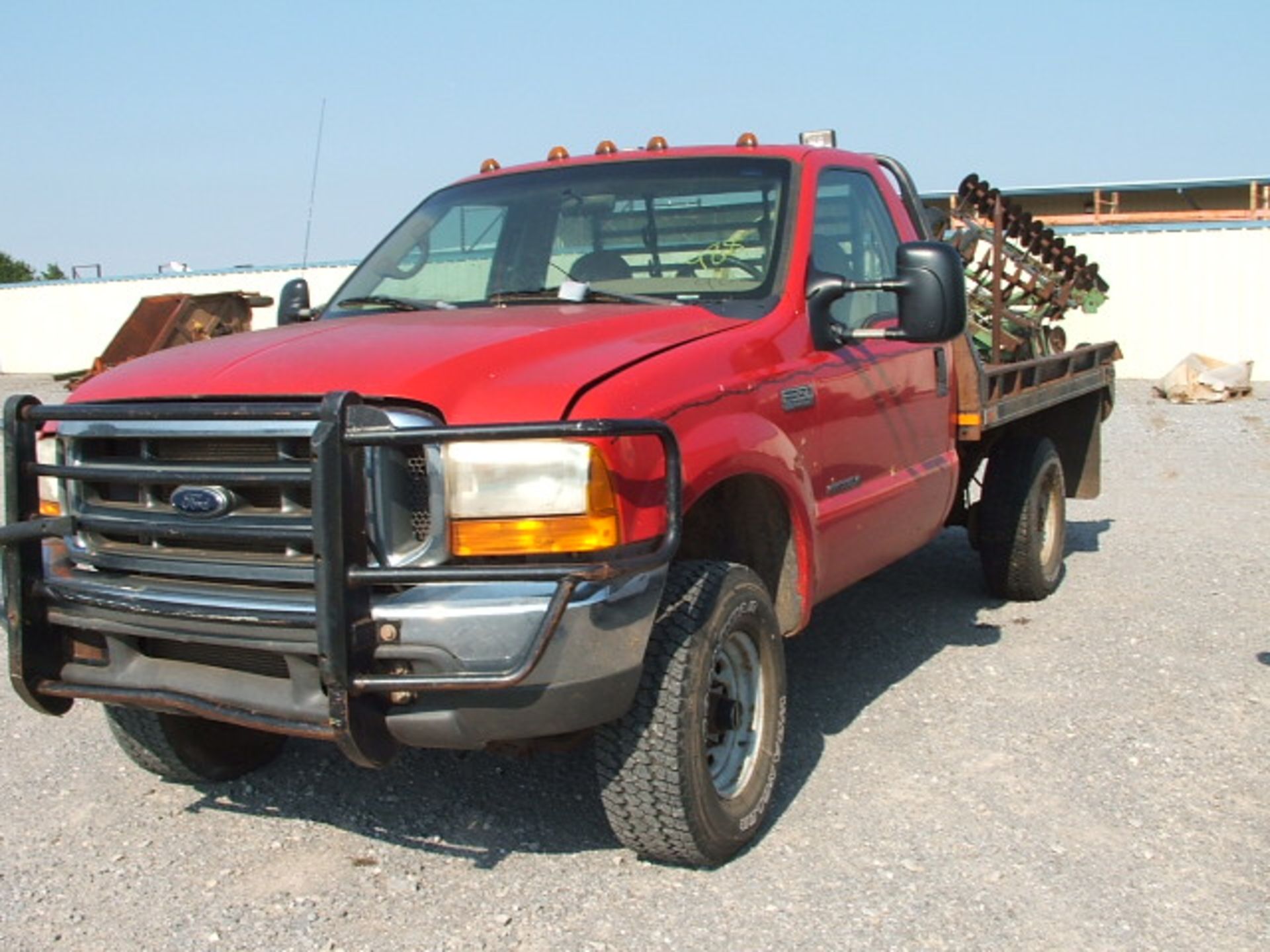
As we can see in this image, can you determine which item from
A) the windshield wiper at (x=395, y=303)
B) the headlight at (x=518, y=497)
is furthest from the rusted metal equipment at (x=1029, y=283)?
the headlight at (x=518, y=497)

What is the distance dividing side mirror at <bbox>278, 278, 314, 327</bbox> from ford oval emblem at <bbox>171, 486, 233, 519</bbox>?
182 cm

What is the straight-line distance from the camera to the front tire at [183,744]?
13.5 ft

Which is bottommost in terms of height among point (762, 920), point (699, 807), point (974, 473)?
point (762, 920)

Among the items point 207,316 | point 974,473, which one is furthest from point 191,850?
point 207,316

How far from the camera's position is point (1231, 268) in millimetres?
20438

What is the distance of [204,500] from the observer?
3207 mm

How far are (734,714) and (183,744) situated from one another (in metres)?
1.78

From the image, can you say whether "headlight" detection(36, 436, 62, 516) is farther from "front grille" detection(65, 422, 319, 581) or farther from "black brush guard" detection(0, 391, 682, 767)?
"black brush guard" detection(0, 391, 682, 767)

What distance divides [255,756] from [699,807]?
5.92ft

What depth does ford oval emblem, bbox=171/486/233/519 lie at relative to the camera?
320 centimetres

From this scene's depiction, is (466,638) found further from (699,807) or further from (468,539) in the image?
(699,807)

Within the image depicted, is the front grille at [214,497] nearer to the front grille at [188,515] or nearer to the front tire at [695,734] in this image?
the front grille at [188,515]

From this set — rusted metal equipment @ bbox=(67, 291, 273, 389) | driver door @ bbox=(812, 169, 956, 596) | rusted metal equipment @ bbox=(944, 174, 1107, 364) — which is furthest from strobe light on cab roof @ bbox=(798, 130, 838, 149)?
rusted metal equipment @ bbox=(67, 291, 273, 389)

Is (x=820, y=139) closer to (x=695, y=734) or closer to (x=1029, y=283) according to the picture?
(x=695, y=734)
